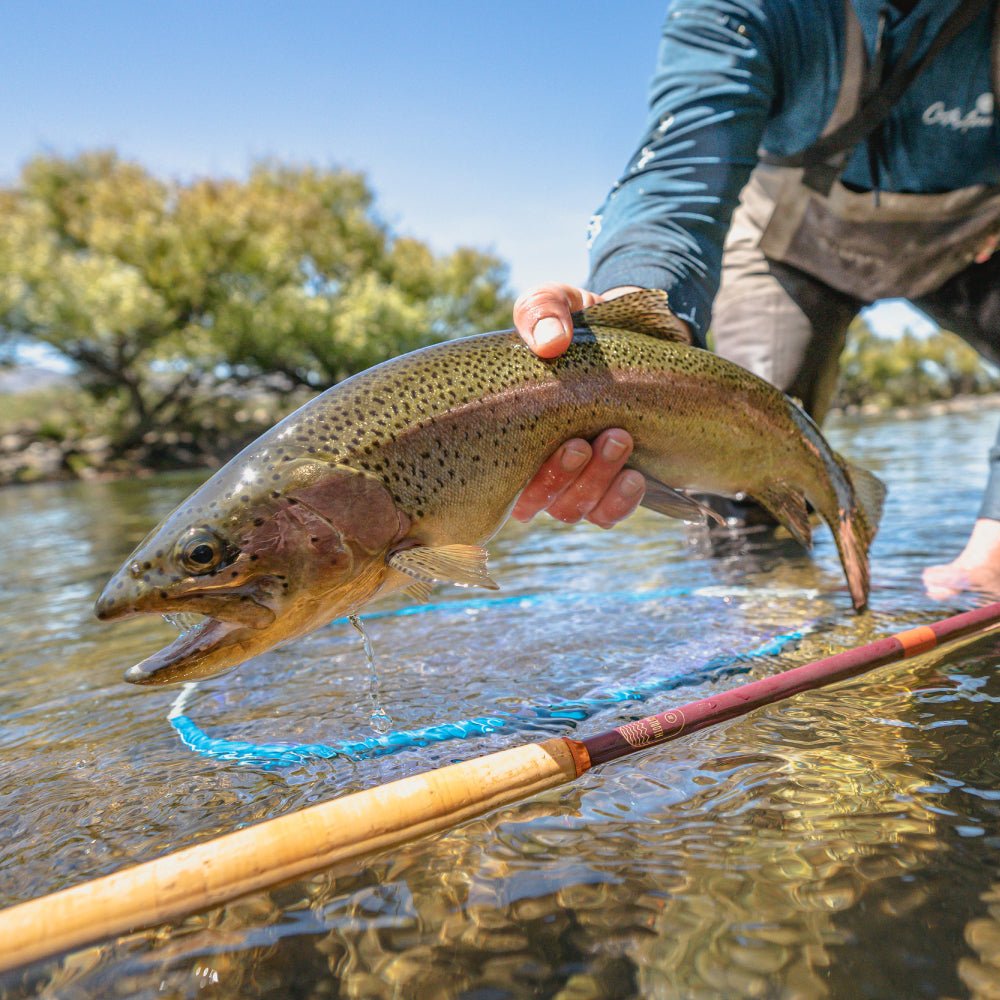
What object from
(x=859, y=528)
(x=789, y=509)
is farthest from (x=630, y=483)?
(x=859, y=528)

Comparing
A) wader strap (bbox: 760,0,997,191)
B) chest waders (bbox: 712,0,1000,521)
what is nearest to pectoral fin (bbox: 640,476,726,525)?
chest waders (bbox: 712,0,1000,521)

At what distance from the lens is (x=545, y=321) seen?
92.1 inches

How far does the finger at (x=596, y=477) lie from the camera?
2.45 meters

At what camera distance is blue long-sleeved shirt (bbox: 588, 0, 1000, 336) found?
2.97 metres

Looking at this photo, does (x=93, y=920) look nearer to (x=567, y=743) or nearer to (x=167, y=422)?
(x=567, y=743)

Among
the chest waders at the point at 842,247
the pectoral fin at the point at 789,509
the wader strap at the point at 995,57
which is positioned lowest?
the pectoral fin at the point at 789,509

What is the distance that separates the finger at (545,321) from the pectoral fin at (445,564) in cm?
66

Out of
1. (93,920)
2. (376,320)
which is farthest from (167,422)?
(93,920)

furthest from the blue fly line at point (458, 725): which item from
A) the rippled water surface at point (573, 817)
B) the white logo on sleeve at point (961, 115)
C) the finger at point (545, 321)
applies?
the white logo on sleeve at point (961, 115)

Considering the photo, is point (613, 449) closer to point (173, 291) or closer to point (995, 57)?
point (995, 57)

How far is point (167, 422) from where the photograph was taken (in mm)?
30156

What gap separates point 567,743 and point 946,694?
1134mm

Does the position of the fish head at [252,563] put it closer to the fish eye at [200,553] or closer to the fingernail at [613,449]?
the fish eye at [200,553]

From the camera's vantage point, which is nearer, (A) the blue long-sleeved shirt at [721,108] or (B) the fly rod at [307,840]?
(B) the fly rod at [307,840]
